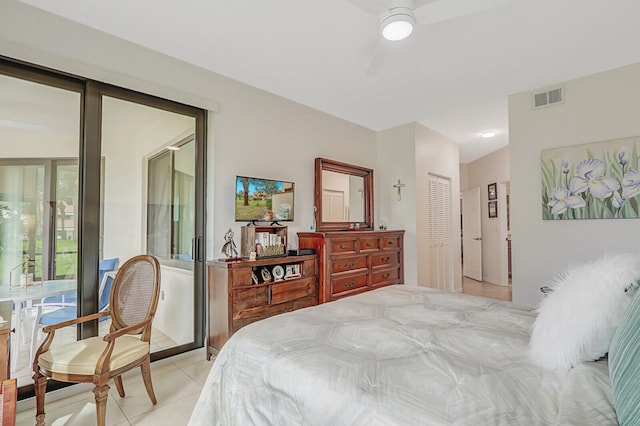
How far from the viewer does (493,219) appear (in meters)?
6.28

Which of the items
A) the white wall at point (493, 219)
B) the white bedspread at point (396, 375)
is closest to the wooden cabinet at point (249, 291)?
the white bedspread at point (396, 375)

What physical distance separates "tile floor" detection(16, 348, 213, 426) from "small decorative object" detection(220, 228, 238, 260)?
39.3 inches

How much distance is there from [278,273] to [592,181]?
3.29m

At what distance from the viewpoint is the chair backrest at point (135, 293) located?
2.19 m

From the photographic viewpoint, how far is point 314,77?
316 centimetres

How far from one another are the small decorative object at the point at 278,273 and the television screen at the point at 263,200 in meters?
0.56

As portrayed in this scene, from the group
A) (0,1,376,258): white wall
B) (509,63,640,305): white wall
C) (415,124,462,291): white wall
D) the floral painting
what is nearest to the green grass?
(0,1,376,258): white wall

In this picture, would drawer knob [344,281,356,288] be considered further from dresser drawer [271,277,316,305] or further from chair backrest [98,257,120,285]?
chair backrest [98,257,120,285]

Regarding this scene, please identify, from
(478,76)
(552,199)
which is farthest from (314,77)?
(552,199)

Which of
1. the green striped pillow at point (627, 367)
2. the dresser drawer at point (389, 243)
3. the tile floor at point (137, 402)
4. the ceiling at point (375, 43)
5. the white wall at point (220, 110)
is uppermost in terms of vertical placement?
the ceiling at point (375, 43)

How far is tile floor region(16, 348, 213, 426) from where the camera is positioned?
76.1 inches

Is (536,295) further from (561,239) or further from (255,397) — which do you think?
(255,397)

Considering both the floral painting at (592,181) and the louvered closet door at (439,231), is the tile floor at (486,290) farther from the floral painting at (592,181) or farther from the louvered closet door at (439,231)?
the floral painting at (592,181)

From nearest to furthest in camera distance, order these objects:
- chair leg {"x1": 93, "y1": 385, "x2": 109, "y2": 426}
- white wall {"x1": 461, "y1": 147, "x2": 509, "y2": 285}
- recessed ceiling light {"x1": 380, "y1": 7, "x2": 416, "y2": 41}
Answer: chair leg {"x1": 93, "y1": 385, "x2": 109, "y2": 426}, recessed ceiling light {"x1": 380, "y1": 7, "x2": 416, "y2": 41}, white wall {"x1": 461, "y1": 147, "x2": 509, "y2": 285}
